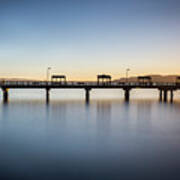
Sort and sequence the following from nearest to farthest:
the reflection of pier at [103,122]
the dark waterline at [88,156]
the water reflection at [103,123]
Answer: the dark waterline at [88,156]
the water reflection at [103,123]
the reflection of pier at [103,122]

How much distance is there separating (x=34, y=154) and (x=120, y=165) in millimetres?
4815

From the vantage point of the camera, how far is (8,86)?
36.2 meters

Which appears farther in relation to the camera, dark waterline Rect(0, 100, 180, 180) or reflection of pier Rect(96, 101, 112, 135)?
reflection of pier Rect(96, 101, 112, 135)

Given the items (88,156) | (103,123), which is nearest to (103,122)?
(103,123)

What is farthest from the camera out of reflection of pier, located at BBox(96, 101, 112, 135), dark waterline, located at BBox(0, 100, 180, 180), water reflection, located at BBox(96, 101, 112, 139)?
reflection of pier, located at BBox(96, 101, 112, 135)

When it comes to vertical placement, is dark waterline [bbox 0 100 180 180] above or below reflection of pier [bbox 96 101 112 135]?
above

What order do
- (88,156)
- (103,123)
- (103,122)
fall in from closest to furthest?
(88,156) < (103,123) < (103,122)

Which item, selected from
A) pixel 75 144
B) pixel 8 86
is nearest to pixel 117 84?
pixel 8 86

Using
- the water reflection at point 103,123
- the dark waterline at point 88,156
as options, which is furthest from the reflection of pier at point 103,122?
the dark waterline at point 88,156

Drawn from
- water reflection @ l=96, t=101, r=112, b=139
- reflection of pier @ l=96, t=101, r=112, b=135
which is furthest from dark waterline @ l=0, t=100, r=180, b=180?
reflection of pier @ l=96, t=101, r=112, b=135

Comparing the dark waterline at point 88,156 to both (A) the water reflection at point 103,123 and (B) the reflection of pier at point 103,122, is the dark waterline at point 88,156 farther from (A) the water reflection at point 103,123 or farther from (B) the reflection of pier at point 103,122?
(B) the reflection of pier at point 103,122

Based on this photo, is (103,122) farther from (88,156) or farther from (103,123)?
(88,156)

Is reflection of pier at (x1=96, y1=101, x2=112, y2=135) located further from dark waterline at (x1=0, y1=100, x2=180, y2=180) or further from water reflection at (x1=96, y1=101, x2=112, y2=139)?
dark waterline at (x1=0, y1=100, x2=180, y2=180)

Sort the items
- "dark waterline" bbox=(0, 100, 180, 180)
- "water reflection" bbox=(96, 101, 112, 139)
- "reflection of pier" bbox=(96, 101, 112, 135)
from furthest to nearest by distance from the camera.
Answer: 1. "reflection of pier" bbox=(96, 101, 112, 135)
2. "water reflection" bbox=(96, 101, 112, 139)
3. "dark waterline" bbox=(0, 100, 180, 180)
